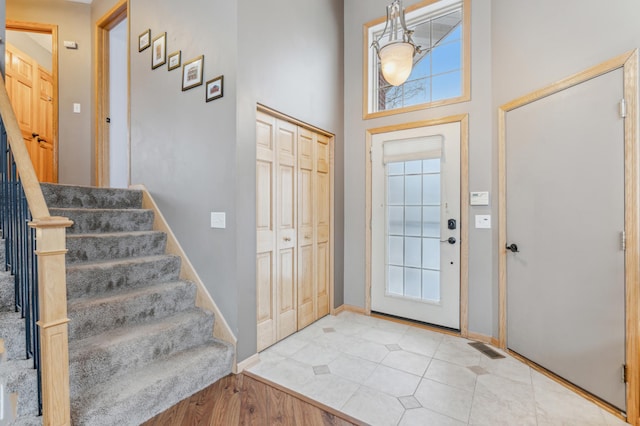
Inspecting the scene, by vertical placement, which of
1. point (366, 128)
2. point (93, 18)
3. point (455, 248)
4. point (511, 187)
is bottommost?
point (455, 248)

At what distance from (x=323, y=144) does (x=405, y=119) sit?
914 millimetres

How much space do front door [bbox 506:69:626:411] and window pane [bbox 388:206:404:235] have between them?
0.98 metres

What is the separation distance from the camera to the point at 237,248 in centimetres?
230

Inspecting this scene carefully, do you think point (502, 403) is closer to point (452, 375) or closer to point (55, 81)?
point (452, 375)

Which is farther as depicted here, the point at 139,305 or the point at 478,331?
the point at 478,331

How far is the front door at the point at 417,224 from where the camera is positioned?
9.69 ft

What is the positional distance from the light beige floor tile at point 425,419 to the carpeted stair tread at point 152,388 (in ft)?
4.22

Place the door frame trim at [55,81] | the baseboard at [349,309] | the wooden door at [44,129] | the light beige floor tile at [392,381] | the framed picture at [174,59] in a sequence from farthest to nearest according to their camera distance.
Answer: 1. the wooden door at [44,129]
2. the door frame trim at [55,81]
3. the baseboard at [349,309]
4. the framed picture at [174,59]
5. the light beige floor tile at [392,381]

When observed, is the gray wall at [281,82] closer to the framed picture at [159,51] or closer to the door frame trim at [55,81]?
the framed picture at [159,51]

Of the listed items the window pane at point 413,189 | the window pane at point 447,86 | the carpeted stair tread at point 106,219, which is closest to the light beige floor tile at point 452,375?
the window pane at point 413,189

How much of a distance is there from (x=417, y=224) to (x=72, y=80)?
4608 millimetres

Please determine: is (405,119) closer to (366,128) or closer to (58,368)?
(366,128)

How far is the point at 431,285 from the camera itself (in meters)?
3.07

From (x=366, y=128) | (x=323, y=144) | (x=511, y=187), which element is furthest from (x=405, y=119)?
(x=511, y=187)
